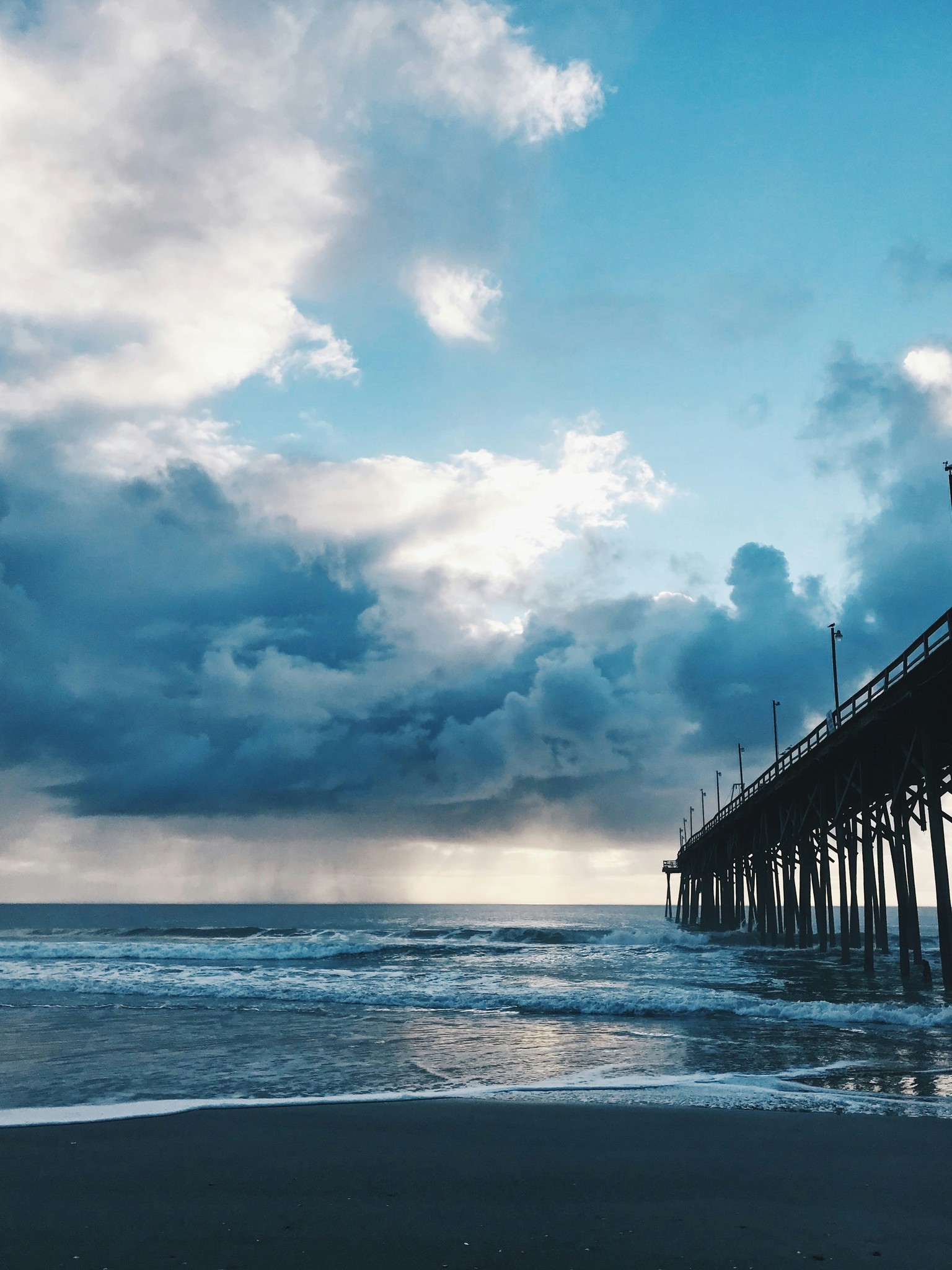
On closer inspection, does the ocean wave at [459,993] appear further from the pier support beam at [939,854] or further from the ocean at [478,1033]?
the pier support beam at [939,854]

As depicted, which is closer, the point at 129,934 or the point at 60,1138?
the point at 60,1138

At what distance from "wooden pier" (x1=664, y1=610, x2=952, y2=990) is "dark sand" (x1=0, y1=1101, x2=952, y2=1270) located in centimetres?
1322

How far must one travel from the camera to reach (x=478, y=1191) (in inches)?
229

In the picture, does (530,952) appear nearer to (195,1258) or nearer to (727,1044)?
(727,1044)

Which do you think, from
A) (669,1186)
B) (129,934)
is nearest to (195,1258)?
(669,1186)

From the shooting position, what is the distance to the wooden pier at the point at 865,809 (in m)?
18.9

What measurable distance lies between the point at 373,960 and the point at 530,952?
344 inches

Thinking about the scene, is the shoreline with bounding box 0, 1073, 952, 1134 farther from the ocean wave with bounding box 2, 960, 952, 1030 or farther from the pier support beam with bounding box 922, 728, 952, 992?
the pier support beam with bounding box 922, 728, 952, 992

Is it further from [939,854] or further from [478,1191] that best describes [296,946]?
[478,1191]

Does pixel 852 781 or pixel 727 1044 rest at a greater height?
pixel 852 781

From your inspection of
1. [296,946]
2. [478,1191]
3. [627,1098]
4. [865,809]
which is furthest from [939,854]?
[296,946]

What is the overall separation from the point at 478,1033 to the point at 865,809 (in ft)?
53.4

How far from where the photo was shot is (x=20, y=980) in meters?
23.9

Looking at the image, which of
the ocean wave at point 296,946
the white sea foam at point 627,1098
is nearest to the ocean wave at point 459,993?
the white sea foam at point 627,1098
